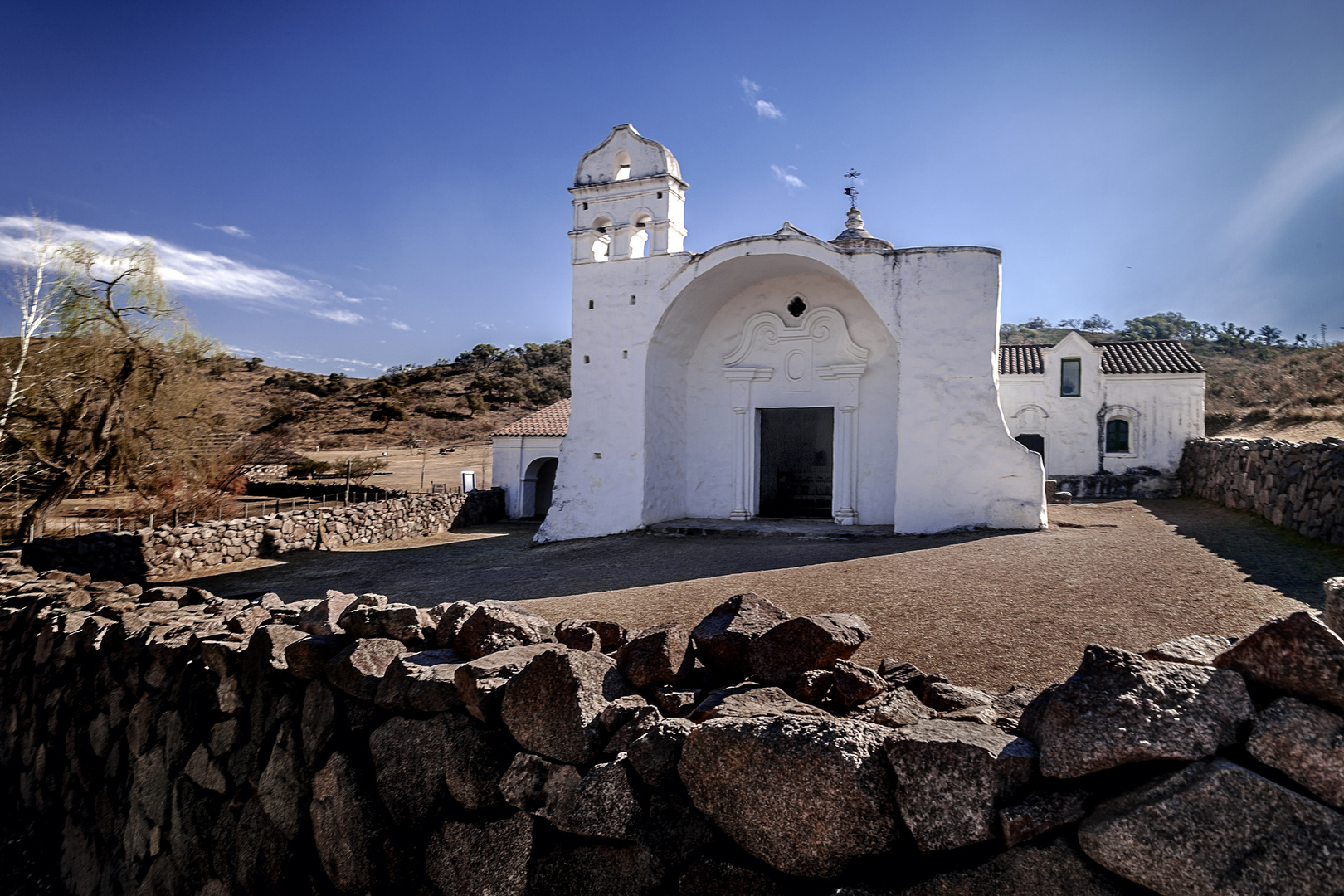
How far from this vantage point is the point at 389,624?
354cm

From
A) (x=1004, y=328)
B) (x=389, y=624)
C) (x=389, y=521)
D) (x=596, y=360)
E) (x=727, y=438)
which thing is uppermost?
(x=1004, y=328)

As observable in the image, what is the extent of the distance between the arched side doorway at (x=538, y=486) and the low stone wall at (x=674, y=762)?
51.6ft

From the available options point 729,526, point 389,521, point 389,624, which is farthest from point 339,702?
point 389,521

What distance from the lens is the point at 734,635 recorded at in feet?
10.1

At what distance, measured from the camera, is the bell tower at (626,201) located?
1242cm

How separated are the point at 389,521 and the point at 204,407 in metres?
5.87

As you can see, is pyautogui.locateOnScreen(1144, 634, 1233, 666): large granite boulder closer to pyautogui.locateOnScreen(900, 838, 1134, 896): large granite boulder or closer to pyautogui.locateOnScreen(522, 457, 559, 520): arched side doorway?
pyautogui.locateOnScreen(900, 838, 1134, 896): large granite boulder

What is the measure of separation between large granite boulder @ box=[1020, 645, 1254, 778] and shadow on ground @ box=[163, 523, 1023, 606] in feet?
18.9

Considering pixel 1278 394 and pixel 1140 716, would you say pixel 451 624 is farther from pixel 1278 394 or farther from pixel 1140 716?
pixel 1278 394

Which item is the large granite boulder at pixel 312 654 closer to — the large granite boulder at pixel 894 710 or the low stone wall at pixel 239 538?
the large granite boulder at pixel 894 710

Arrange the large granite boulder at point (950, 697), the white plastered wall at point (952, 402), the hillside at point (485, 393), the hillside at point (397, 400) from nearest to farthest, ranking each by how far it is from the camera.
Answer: the large granite boulder at point (950, 697)
the white plastered wall at point (952, 402)
the hillside at point (485, 393)
the hillside at point (397, 400)

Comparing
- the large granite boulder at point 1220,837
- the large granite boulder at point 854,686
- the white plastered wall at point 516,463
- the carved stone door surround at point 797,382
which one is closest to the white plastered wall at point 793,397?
the carved stone door surround at point 797,382

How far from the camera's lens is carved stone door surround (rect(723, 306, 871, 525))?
12.1 meters

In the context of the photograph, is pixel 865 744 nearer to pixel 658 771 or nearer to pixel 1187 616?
pixel 658 771
